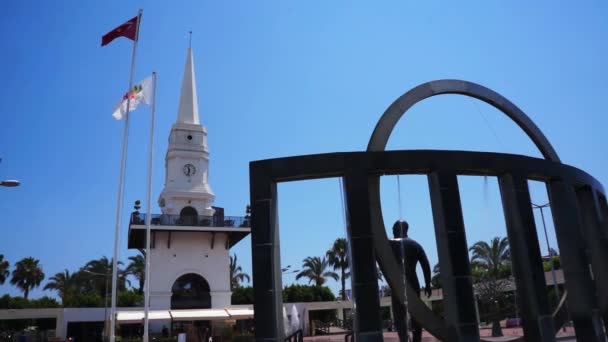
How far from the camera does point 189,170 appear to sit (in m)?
40.1

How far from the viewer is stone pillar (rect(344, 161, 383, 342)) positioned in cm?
1223

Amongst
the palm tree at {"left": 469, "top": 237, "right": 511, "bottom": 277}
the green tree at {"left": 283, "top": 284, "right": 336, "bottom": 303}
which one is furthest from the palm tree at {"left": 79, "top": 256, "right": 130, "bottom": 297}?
the palm tree at {"left": 469, "top": 237, "right": 511, "bottom": 277}

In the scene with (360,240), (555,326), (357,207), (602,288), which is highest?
(357,207)

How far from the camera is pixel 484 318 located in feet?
72.2

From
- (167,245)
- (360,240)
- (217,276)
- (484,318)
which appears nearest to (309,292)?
(217,276)

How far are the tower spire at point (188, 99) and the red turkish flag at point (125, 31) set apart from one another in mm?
18297

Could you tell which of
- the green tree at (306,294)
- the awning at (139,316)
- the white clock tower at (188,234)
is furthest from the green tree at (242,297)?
the awning at (139,316)

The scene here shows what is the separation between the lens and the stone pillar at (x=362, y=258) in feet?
40.1

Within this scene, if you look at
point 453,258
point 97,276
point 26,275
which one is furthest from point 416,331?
point 26,275

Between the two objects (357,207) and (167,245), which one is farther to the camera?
(167,245)

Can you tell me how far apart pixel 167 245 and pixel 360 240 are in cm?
2735

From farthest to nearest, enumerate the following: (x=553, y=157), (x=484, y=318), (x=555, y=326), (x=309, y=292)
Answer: (x=309, y=292), (x=484, y=318), (x=553, y=157), (x=555, y=326)

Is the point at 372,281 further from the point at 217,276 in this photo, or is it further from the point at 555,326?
the point at 217,276

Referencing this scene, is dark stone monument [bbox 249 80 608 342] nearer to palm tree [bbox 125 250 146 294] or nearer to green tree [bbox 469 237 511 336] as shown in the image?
green tree [bbox 469 237 511 336]
